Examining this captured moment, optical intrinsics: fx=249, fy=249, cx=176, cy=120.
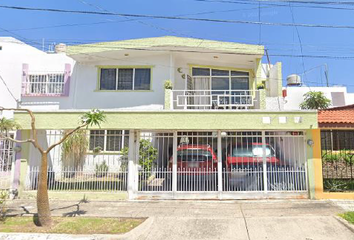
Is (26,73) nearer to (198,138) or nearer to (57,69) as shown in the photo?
(57,69)

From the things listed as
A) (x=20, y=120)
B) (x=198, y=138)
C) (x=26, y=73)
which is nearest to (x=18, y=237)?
(x=20, y=120)

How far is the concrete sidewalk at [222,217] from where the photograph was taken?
5160mm

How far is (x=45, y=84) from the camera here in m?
12.5

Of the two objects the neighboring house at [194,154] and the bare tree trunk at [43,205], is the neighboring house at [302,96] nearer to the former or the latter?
the neighboring house at [194,154]

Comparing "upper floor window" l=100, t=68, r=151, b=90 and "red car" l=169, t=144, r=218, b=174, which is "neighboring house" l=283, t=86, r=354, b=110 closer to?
"upper floor window" l=100, t=68, r=151, b=90

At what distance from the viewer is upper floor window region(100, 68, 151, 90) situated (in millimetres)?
11953

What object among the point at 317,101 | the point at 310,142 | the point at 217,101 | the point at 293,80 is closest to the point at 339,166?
the point at 310,142

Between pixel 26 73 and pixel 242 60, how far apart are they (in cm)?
1079

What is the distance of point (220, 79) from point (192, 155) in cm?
558

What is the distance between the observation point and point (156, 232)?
537 cm

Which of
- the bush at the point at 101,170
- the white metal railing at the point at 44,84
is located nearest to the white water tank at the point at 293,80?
the white metal railing at the point at 44,84

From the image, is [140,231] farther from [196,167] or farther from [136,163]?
[196,167]

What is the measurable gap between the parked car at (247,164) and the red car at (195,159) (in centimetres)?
54

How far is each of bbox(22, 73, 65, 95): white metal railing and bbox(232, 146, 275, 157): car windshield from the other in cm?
908
